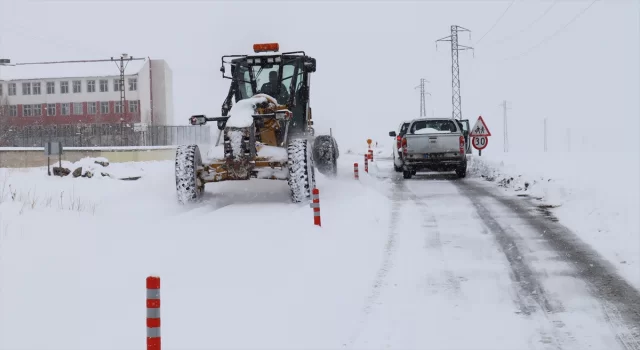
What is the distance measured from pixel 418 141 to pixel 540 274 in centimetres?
1283

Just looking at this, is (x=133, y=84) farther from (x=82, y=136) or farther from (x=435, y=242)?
(x=435, y=242)

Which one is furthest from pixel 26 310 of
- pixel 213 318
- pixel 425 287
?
pixel 425 287

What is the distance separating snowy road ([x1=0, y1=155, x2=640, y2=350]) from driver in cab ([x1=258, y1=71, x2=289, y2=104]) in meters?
3.64

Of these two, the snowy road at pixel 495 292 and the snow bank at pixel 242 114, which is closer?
the snowy road at pixel 495 292

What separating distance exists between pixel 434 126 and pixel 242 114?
10.3m

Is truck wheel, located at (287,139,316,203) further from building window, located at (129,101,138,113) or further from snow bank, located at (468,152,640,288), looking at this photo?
building window, located at (129,101,138,113)

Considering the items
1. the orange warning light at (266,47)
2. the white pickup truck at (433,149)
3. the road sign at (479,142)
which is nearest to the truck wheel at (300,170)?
the orange warning light at (266,47)

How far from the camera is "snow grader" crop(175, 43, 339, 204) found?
12953mm

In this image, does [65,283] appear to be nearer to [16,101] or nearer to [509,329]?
[509,329]

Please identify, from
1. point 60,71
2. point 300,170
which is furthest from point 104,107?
point 300,170

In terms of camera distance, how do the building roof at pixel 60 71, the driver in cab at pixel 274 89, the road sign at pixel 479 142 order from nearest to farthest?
the driver in cab at pixel 274 89 < the road sign at pixel 479 142 < the building roof at pixel 60 71

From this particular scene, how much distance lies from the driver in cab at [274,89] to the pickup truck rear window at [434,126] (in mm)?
6943

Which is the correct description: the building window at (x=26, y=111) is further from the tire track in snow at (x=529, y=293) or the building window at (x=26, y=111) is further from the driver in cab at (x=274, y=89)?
the tire track in snow at (x=529, y=293)

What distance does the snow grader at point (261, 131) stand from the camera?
42.5 ft
